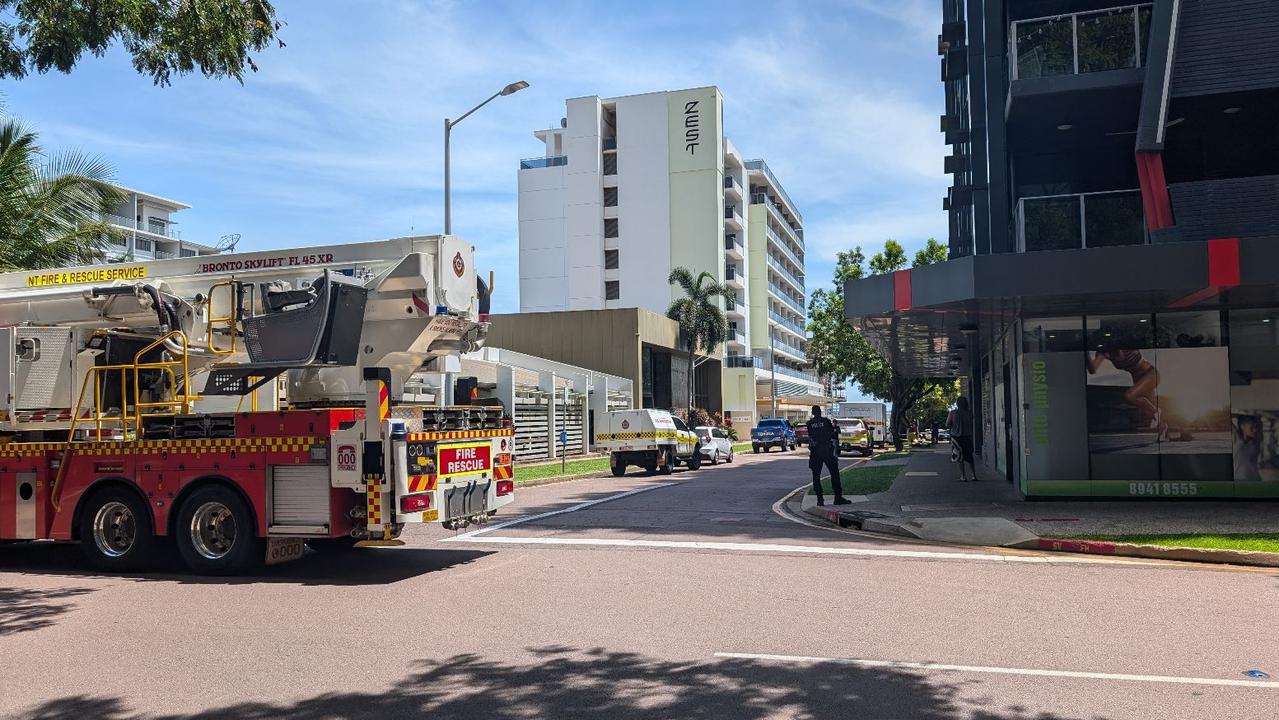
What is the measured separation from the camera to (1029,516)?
14602mm

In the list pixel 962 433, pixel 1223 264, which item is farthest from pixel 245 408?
pixel 962 433

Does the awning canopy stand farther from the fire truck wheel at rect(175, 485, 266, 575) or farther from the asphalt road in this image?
the fire truck wheel at rect(175, 485, 266, 575)

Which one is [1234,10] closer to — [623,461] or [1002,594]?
[1002,594]

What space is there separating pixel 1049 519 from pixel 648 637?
351 inches

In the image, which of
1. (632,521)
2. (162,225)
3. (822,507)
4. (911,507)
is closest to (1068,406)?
(911,507)

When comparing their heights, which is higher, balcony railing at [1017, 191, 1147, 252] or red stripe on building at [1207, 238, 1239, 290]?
balcony railing at [1017, 191, 1147, 252]

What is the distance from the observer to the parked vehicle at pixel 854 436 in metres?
44.0

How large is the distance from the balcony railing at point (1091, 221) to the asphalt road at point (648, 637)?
8.19 metres

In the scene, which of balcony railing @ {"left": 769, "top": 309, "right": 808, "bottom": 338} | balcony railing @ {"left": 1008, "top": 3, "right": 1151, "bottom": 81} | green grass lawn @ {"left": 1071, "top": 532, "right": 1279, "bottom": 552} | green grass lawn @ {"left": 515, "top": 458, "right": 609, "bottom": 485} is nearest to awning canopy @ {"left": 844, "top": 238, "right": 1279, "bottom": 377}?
green grass lawn @ {"left": 1071, "top": 532, "right": 1279, "bottom": 552}

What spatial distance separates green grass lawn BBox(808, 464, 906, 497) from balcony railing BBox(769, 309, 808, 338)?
64483mm

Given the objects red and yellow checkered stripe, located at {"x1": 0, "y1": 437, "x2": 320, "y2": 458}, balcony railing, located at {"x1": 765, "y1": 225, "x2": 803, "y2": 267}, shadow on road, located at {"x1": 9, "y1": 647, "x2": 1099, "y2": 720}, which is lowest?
shadow on road, located at {"x1": 9, "y1": 647, "x2": 1099, "y2": 720}

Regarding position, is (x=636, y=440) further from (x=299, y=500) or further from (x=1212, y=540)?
(x=299, y=500)

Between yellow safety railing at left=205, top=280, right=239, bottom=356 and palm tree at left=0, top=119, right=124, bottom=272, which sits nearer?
yellow safety railing at left=205, top=280, right=239, bottom=356

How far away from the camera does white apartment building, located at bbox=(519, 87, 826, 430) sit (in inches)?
3002
